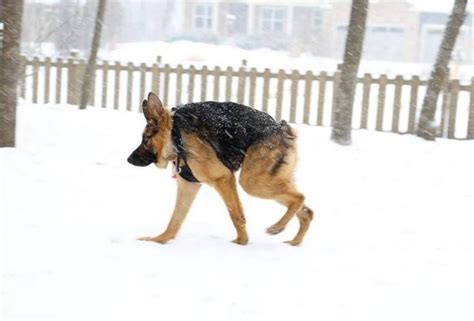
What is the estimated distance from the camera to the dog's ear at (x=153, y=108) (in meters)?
5.12

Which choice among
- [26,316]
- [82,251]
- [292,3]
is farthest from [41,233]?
[292,3]

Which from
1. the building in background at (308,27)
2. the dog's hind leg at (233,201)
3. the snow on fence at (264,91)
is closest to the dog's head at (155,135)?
the dog's hind leg at (233,201)

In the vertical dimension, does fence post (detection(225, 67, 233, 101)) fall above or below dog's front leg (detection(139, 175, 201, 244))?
above

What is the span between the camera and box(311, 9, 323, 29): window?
4841 cm

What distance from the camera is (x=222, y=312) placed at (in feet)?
12.8

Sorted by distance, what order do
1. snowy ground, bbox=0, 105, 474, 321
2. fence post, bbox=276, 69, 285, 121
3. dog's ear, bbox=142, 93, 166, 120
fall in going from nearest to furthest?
1. snowy ground, bbox=0, 105, 474, 321
2. dog's ear, bbox=142, 93, 166, 120
3. fence post, bbox=276, 69, 285, 121

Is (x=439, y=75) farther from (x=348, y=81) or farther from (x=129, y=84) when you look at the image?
(x=129, y=84)

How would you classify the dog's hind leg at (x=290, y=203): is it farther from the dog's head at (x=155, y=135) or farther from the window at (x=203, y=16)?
the window at (x=203, y=16)

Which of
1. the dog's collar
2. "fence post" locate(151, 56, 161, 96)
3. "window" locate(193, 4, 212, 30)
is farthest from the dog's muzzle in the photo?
"window" locate(193, 4, 212, 30)

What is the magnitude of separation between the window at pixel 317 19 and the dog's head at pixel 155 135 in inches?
1755

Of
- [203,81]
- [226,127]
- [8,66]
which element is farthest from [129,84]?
[226,127]

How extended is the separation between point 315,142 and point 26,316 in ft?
23.6

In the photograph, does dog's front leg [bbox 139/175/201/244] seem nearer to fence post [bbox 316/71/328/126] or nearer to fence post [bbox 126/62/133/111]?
fence post [bbox 316/71/328/126]

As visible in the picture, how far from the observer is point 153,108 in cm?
514
